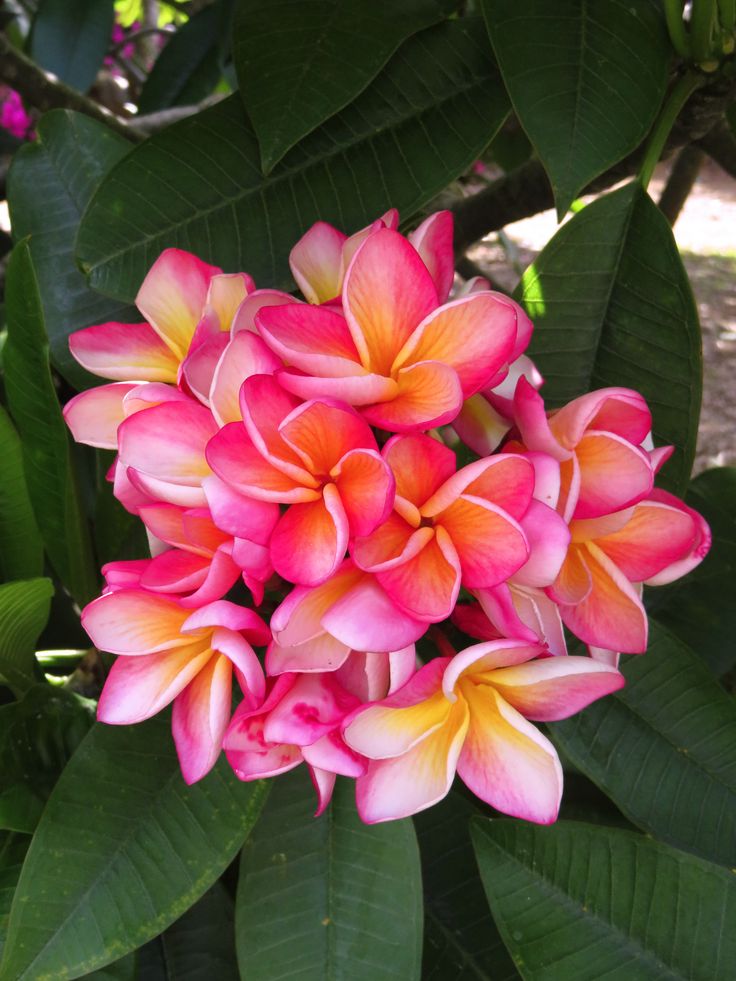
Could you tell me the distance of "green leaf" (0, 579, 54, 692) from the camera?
24.7 inches

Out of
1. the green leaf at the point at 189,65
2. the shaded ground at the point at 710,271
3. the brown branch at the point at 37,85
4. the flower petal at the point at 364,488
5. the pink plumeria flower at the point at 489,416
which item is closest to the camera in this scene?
the flower petal at the point at 364,488

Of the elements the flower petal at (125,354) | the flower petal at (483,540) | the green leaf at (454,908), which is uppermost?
the flower petal at (125,354)

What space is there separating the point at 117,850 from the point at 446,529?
352mm

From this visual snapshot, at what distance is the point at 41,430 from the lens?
690 millimetres

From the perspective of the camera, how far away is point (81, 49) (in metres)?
1.64

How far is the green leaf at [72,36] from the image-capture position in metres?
1.62

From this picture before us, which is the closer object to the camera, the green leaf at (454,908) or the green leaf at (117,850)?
the green leaf at (117,850)

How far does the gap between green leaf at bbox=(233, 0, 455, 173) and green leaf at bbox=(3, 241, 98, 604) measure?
0.19 metres

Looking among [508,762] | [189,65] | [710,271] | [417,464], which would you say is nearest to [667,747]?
[508,762]

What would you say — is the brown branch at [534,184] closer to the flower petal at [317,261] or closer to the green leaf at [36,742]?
the flower petal at [317,261]

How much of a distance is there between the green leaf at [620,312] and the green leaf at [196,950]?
542 millimetres

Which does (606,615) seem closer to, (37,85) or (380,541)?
(380,541)

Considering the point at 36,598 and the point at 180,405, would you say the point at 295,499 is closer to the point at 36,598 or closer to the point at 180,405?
the point at 180,405

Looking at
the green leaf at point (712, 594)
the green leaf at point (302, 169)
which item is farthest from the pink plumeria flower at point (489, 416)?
the green leaf at point (712, 594)
